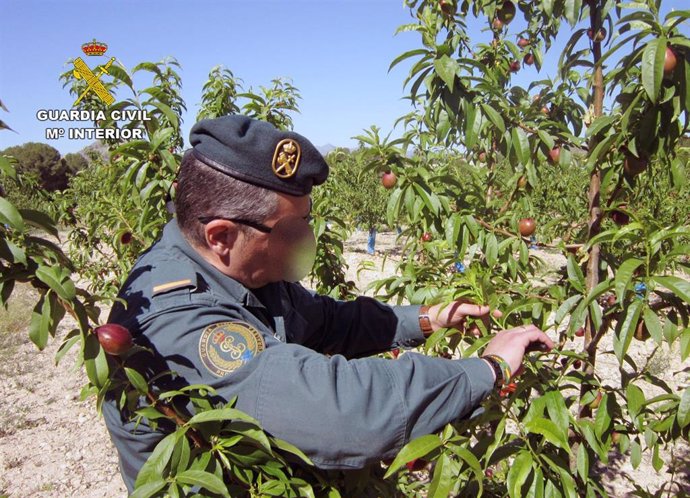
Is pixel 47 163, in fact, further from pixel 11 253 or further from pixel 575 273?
pixel 575 273

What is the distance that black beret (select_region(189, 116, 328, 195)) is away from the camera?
142 cm

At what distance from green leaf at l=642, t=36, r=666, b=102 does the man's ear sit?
1126mm

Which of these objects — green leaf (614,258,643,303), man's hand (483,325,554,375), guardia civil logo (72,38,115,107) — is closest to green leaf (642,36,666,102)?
green leaf (614,258,643,303)

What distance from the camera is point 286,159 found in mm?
1459

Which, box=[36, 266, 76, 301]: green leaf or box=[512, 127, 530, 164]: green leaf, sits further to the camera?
box=[512, 127, 530, 164]: green leaf

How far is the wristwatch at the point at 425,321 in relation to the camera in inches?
70.1

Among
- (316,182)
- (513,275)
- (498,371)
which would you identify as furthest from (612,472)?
(316,182)

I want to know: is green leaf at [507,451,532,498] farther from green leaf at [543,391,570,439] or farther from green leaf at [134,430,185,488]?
green leaf at [134,430,185,488]

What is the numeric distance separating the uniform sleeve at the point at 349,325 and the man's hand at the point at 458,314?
0.48 feet

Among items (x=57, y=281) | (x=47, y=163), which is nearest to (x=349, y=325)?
(x=57, y=281)

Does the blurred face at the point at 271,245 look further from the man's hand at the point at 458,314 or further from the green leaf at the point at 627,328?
the green leaf at the point at 627,328

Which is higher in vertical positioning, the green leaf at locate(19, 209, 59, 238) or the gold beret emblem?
the gold beret emblem

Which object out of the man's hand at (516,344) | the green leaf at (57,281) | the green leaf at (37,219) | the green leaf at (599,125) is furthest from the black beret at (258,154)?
the green leaf at (599,125)

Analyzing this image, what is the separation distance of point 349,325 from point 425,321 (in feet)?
1.06
